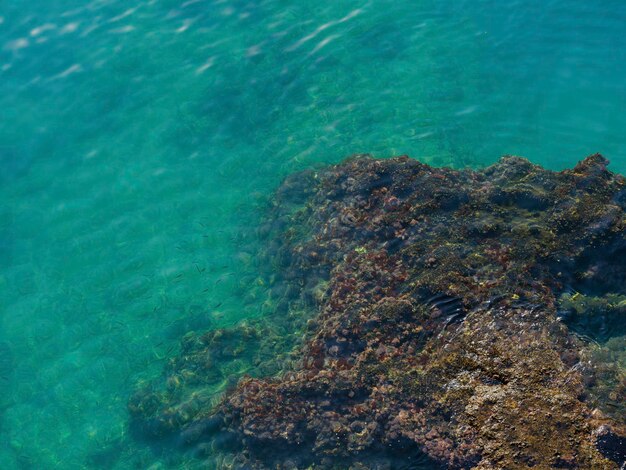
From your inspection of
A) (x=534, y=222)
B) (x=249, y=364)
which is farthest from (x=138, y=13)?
(x=534, y=222)

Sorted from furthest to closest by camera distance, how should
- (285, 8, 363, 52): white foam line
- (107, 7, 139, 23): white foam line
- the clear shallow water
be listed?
(107, 7, 139, 23): white foam line < (285, 8, 363, 52): white foam line < the clear shallow water

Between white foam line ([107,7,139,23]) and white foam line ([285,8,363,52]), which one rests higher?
white foam line ([107,7,139,23])

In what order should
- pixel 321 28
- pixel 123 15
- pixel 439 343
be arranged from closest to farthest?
pixel 439 343
pixel 321 28
pixel 123 15

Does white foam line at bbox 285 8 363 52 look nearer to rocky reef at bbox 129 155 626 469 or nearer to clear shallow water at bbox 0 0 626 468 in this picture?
clear shallow water at bbox 0 0 626 468

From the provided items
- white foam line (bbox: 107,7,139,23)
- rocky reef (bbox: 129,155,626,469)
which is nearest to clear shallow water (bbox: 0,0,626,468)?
white foam line (bbox: 107,7,139,23)

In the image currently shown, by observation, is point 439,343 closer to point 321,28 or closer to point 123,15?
point 321,28

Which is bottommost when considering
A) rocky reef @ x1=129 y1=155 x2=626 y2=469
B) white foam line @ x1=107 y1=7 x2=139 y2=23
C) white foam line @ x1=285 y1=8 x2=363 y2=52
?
rocky reef @ x1=129 y1=155 x2=626 y2=469

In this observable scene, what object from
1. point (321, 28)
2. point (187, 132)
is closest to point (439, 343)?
point (187, 132)
